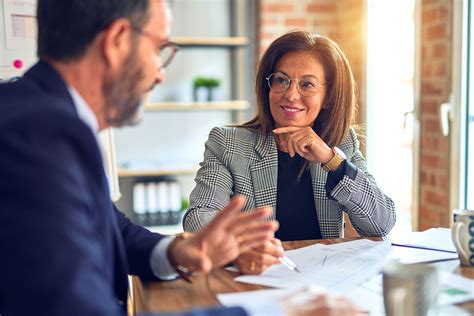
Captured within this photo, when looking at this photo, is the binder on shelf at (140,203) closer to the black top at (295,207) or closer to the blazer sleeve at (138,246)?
the black top at (295,207)

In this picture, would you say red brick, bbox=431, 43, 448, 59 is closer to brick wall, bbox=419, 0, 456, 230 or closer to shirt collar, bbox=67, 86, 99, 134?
brick wall, bbox=419, 0, 456, 230

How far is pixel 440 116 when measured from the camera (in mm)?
2926

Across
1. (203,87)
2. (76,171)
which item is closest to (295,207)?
(76,171)

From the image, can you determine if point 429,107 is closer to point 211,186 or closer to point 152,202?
point 211,186

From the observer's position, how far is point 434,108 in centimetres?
302

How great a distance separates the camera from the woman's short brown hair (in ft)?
6.48

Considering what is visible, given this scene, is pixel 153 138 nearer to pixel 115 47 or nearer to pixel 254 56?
pixel 254 56

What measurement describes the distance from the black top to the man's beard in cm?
92

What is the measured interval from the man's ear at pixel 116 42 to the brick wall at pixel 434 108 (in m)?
2.21

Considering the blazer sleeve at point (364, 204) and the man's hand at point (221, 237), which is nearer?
the man's hand at point (221, 237)

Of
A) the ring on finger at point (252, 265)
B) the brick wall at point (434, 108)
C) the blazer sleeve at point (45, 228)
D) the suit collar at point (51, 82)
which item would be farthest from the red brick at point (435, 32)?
the blazer sleeve at point (45, 228)

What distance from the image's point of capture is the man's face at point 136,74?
1.04m

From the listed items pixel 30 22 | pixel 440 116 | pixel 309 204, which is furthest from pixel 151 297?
pixel 440 116

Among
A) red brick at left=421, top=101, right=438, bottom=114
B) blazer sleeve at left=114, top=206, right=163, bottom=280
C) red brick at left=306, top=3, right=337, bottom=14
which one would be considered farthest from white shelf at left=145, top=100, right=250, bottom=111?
blazer sleeve at left=114, top=206, right=163, bottom=280
